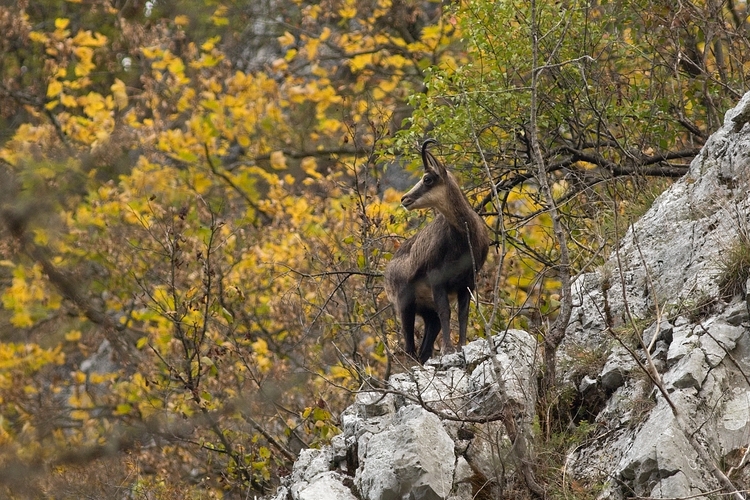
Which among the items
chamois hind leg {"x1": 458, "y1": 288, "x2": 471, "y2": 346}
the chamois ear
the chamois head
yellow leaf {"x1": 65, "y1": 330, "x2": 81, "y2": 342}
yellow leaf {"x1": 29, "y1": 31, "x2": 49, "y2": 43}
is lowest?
yellow leaf {"x1": 65, "y1": 330, "x2": 81, "y2": 342}

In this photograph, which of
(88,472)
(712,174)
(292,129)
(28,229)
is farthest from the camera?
(292,129)

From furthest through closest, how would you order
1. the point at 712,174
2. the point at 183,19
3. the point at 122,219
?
1. the point at 183,19
2. the point at 122,219
3. the point at 712,174

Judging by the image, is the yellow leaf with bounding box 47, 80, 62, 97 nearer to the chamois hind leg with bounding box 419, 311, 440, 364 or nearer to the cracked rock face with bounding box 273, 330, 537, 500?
the chamois hind leg with bounding box 419, 311, 440, 364

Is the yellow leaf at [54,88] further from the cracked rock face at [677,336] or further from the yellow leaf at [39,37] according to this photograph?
the cracked rock face at [677,336]

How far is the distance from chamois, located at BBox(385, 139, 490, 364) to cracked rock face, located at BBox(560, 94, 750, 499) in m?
1.26

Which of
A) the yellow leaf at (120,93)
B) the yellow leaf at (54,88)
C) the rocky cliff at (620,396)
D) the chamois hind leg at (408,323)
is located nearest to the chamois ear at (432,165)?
the chamois hind leg at (408,323)

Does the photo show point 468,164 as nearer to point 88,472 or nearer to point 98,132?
point 88,472

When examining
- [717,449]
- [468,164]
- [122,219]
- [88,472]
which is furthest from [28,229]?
[717,449]

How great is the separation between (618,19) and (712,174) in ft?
11.7

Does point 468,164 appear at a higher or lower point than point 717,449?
higher

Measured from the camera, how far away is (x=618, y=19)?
10.5 meters

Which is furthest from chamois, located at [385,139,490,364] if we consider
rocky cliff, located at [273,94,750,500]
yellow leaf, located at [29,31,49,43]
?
yellow leaf, located at [29,31,49,43]

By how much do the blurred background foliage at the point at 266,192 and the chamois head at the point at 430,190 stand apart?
70 centimetres

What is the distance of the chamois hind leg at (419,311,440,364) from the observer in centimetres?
944
